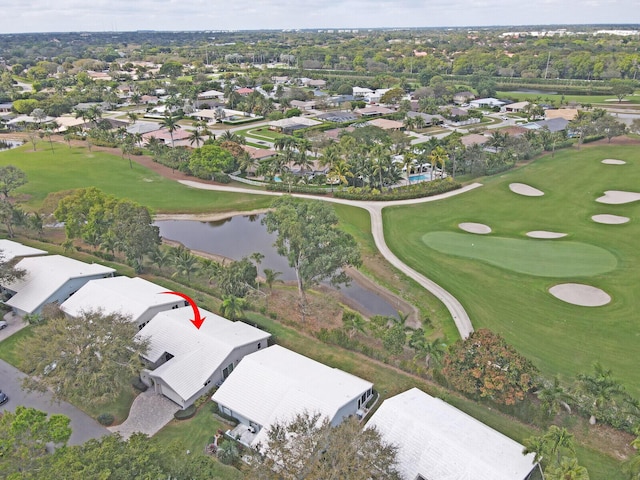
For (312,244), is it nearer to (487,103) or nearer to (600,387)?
(600,387)

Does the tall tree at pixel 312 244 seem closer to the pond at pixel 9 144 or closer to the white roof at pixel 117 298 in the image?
the white roof at pixel 117 298

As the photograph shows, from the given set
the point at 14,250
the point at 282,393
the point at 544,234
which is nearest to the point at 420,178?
the point at 544,234

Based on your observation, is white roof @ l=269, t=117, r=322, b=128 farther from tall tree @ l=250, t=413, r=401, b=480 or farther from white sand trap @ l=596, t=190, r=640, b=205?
tall tree @ l=250, t=413, r=401, b=480

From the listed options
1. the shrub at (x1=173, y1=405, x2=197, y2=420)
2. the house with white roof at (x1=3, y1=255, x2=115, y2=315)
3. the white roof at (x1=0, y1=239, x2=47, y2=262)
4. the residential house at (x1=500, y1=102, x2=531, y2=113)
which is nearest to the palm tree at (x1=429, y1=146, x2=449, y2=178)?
the house with white roof at (x1=3, y1=255, x2=115, y2=315)

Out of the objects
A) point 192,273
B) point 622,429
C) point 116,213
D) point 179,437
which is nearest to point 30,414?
point 179,437

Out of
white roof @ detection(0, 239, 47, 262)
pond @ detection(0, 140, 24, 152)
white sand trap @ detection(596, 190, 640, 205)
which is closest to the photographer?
white roof @ detection(0, 239, 47, 262)

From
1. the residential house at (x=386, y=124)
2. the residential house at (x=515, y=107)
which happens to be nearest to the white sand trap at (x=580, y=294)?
the residential house at (x=386, y=124)

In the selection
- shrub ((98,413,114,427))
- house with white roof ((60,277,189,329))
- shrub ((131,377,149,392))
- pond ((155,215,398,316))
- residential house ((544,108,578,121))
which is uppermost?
residential house ((544,108,578,121))

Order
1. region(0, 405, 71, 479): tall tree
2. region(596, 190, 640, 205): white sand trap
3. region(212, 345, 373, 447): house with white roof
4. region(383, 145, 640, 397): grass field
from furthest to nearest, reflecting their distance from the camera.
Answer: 1. region(596, 190, 640, 205): white sand trap
2. region(383, 145, 640, 397): grass field
3. region(212, 345, 373, 447): house with white roof
4. region(0, 405, 71, 479): tall tree
